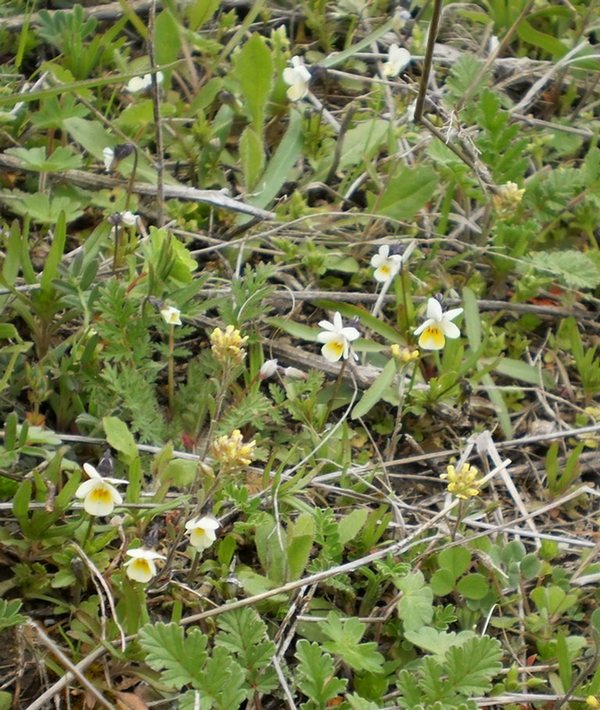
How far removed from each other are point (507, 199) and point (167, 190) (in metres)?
0.99

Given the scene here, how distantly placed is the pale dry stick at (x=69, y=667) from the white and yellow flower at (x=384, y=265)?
1.30 meters

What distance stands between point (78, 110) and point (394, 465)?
4.62ft

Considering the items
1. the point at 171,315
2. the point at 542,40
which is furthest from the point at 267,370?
the point at 542,40

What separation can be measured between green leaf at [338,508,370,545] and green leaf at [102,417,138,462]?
496mm

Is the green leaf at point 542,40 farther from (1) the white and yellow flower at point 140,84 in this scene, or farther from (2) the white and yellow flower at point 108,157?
(2) the white and yellow flower at point 108,157

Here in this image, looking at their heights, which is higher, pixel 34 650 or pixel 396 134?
pixel 396 134

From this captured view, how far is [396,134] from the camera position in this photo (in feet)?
9.33

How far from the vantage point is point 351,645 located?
1.78 m

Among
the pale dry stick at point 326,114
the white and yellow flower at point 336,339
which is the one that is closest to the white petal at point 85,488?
the white and yellow flower at point 336,339

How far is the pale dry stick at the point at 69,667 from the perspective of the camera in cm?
163

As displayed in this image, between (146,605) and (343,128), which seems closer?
(146,605)

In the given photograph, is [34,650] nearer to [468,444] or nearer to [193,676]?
[193,676]

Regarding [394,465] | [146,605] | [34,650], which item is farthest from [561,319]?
[34,650]

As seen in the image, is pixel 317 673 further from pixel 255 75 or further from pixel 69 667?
pixel 255 75
